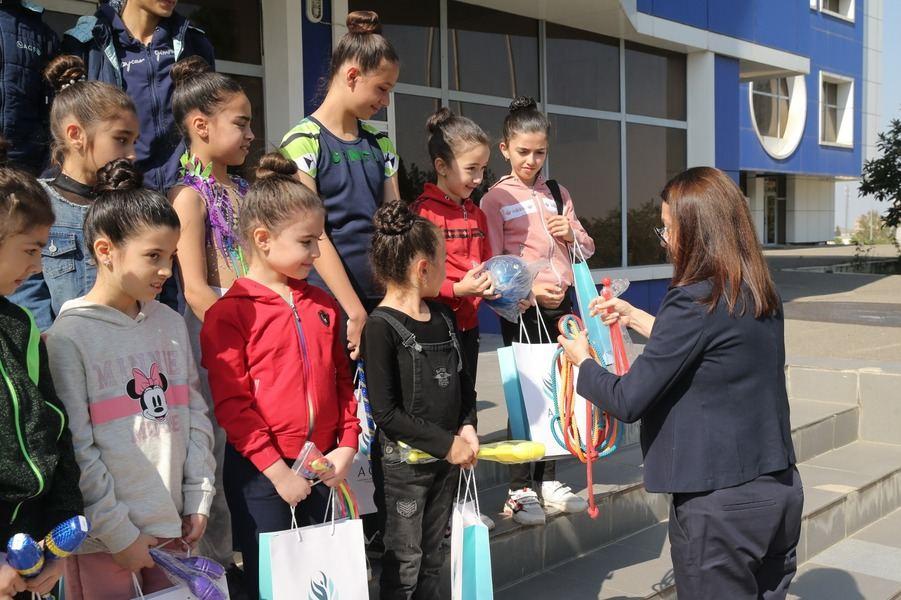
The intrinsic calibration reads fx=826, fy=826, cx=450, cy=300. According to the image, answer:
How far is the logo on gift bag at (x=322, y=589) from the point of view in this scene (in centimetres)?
219

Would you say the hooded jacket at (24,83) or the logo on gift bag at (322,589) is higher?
the hooded jacket at (24,83)

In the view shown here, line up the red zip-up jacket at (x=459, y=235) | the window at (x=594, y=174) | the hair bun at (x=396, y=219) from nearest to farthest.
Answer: the hair bun at (x=396, y=219) < the red zip-up jacket at (x=459, y=235) < the window at (x=594, y=174)

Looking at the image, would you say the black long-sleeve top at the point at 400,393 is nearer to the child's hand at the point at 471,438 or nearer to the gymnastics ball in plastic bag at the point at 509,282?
the child's hand at the point at 471,438

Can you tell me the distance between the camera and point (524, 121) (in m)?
3.60

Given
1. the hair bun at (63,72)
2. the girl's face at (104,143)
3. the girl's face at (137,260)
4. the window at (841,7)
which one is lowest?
the girl's face at (137,260)

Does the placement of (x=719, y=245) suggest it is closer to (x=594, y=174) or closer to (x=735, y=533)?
(x=735, y=533)

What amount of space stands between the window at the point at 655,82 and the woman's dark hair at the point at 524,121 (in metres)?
7.67

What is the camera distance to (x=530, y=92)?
389 inches

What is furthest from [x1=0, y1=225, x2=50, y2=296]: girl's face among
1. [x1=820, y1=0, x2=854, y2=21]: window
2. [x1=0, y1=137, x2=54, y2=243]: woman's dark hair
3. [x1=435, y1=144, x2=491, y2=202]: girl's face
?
[x1=820, y1=0, x2=854, y2=21]: window

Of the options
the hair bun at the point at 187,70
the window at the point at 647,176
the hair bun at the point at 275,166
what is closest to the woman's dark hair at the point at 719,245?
the hair bun at the point at 275,166

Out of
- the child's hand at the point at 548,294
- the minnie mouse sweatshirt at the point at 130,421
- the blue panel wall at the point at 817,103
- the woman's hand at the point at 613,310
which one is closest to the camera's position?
the minnie mouse sweatshirt at the point at 130,421

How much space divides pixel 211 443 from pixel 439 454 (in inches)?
27.2

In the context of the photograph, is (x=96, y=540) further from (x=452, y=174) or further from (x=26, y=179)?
(x=452, y=174)

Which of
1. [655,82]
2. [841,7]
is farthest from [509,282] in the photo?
[841,7]
